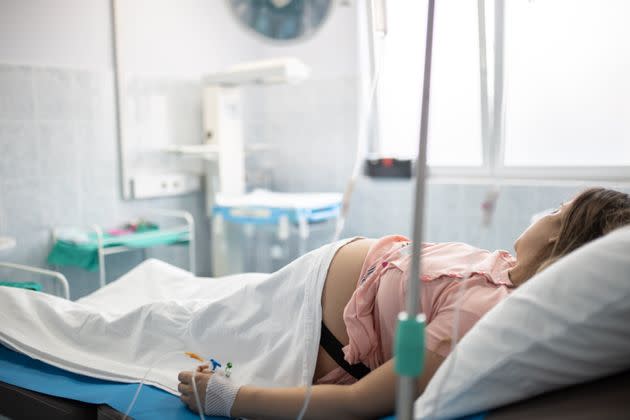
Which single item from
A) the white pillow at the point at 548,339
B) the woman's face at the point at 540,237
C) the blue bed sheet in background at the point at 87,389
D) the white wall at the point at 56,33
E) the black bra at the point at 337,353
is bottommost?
the blue bed sheet in background at the point at 87,389

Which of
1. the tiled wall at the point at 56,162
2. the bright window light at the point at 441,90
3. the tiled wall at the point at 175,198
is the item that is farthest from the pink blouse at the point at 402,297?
the tiled wall at the point at 56,162

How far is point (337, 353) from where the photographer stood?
121 cm

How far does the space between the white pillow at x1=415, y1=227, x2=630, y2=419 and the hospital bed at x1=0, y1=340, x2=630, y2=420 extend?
0.8 inches

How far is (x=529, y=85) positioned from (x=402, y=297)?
237cm

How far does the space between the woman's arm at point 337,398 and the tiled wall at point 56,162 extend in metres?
1.93

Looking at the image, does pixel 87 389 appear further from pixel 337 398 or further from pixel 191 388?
pixel 337 398

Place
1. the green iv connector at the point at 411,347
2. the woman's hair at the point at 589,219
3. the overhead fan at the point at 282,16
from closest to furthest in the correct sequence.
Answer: the green iv connector at the point at 411,347
the woman's hair at the point at 589,219
the overhead fan at the point at 282,16

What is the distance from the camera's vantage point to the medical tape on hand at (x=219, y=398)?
1088 millimetres

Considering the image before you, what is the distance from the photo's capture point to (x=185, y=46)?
331 cm

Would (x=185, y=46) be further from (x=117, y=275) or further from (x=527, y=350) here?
(x=527, y=350)

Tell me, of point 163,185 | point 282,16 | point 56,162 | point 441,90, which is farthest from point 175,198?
point 282,16

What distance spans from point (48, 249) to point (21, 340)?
4.51ft

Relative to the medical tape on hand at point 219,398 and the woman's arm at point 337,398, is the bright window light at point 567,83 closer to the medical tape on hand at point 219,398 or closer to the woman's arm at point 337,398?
the woman's arm at point 337,398

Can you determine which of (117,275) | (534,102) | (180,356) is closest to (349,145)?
(534,102)
